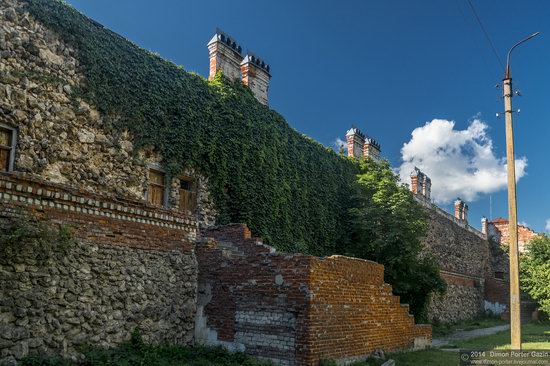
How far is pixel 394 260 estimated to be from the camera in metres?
19.2

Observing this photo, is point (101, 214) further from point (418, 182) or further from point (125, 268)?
point (418, 182)

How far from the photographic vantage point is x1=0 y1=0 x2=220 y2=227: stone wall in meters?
10.9

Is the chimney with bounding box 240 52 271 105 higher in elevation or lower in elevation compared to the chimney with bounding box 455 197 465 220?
higher

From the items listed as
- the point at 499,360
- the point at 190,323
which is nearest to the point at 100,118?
the point at 190,323

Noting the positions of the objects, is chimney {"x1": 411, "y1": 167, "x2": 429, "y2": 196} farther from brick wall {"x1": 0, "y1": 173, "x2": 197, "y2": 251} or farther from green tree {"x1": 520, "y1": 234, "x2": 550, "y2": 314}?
brick wall {"x1": 0, "y1": 173, "x2": 197, "y2": 251}

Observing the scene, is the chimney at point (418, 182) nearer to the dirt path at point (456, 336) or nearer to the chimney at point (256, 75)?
the dirt path at point (456, 336)

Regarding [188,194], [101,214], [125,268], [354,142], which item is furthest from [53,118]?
[354,142]

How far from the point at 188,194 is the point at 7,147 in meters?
5.40

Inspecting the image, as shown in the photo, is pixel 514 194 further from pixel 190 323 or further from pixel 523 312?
pixel 523 312

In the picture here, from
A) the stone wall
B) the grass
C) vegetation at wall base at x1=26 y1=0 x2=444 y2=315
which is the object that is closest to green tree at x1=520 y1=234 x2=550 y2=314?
vegetation at wall base at x1=26 y1=0 x2=444 y2=315

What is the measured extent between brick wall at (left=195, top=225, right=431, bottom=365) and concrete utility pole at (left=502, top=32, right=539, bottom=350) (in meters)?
3.06

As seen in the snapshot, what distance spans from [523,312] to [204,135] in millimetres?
27227

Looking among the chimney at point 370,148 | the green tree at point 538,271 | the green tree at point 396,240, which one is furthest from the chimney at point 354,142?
the green tree at point 538,271

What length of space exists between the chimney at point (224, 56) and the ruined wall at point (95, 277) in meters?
7.75
